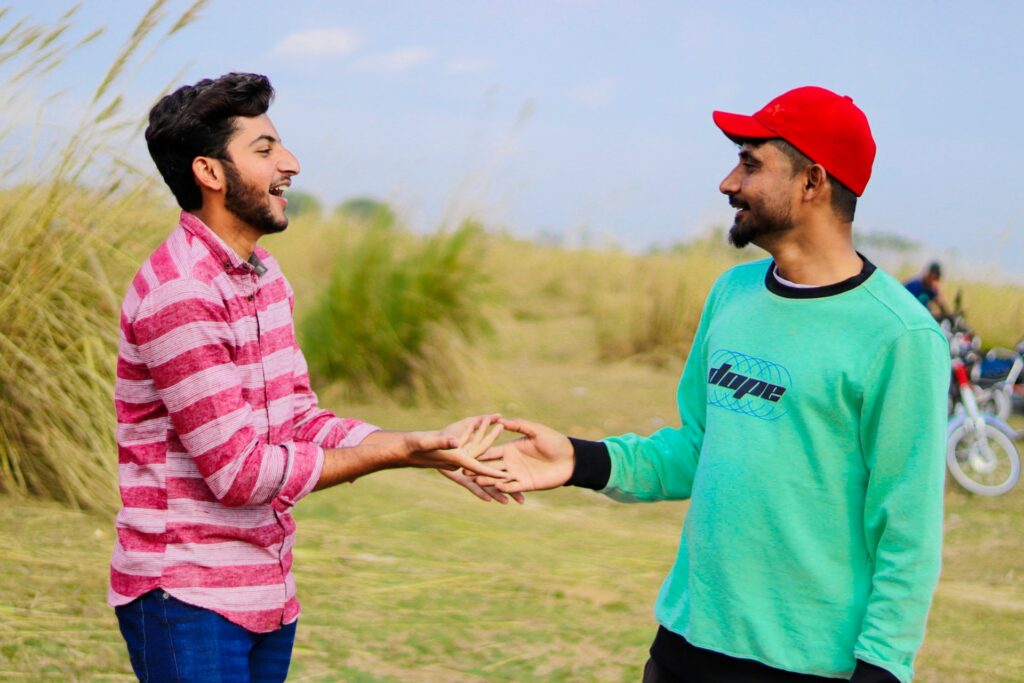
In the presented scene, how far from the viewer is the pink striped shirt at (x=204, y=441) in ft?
7.64

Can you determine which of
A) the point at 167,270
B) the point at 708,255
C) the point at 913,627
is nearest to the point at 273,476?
the point at 167,270

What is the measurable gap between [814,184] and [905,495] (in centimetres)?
66

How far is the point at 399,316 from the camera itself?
370 inches

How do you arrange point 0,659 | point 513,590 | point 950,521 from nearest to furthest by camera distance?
point 0,659 < point 513,590 < point 950,521

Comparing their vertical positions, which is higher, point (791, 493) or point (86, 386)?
point (791, 493)

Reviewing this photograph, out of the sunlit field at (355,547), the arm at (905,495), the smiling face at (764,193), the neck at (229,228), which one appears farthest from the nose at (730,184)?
the sunlit field at (355,547)

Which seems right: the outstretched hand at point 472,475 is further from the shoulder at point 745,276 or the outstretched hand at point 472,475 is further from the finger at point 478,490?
the shoulder at point 745,276

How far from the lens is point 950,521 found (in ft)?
24.6

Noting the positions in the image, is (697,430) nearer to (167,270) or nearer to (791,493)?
(791,493)

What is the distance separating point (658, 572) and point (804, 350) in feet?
11.3

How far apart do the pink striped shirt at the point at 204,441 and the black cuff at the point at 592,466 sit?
63cm

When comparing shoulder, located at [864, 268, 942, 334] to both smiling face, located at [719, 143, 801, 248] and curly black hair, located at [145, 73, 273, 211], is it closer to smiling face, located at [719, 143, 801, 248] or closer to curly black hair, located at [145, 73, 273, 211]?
smiling face, located at [719, 143, 801, 248]

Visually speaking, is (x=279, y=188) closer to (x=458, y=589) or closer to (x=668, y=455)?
(x=668, y=455)

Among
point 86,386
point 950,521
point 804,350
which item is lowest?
point 950,521
